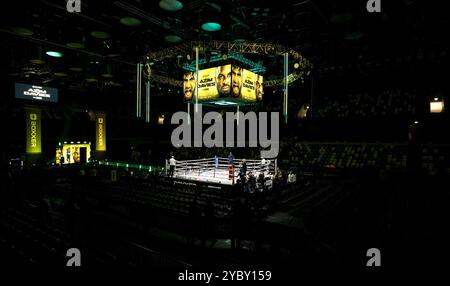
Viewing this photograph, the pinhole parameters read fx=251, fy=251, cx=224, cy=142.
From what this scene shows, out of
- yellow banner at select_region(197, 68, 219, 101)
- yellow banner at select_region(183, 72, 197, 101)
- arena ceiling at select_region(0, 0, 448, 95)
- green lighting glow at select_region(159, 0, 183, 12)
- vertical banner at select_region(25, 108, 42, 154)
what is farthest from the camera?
vertical banner at select_region(25, 108, 42, 154)

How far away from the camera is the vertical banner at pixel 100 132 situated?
2100cm

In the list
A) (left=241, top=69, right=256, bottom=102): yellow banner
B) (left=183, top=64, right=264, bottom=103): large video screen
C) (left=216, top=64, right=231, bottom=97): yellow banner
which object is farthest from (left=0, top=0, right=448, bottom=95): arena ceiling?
(left=241, top=69, right=256, bottom=102): yellow banner

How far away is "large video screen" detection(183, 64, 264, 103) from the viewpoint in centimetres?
1077

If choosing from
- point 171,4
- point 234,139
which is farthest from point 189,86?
point 234,139

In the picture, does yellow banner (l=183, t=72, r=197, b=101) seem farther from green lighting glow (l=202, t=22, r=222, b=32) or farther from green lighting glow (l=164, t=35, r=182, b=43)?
green lighting glow (l=202, t=22, r=222, b=32)

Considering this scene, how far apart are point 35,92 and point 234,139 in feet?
49.4

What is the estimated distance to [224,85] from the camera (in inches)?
424

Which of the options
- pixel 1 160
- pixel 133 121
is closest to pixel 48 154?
pixel 1 160

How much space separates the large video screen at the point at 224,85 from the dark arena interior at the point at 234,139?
0.08 metres

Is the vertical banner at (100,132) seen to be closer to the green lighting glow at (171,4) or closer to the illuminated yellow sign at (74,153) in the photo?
the illuminated yellow sign at (74,153)

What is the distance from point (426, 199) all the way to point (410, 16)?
7.38 metres

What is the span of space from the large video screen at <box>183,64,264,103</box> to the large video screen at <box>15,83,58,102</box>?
1150cm

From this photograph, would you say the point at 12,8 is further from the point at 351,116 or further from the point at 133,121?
the point at 351,116

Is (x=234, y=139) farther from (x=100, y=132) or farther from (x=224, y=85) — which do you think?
(x=224, y=85)
